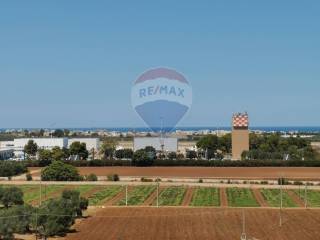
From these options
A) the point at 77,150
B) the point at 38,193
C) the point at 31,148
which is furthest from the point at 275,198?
the point at 31,148

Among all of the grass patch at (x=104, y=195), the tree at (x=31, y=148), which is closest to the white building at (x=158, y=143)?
the tree at (x=31, y=148)

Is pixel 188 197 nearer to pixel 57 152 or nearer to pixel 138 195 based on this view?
pixel 138 195

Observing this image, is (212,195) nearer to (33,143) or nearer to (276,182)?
(276,182)

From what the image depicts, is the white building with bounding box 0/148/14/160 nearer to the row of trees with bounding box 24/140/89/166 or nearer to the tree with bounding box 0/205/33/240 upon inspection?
the row of trees with bounding box 24/140/89/166

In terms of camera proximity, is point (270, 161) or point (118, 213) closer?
point (118, 213)

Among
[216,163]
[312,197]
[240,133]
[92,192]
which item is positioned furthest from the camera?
[240,133]

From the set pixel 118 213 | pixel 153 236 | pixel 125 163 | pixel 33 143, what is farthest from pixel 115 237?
pixel 33 143

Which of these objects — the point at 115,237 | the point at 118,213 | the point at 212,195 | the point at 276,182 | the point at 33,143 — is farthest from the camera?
the point at 33,143
